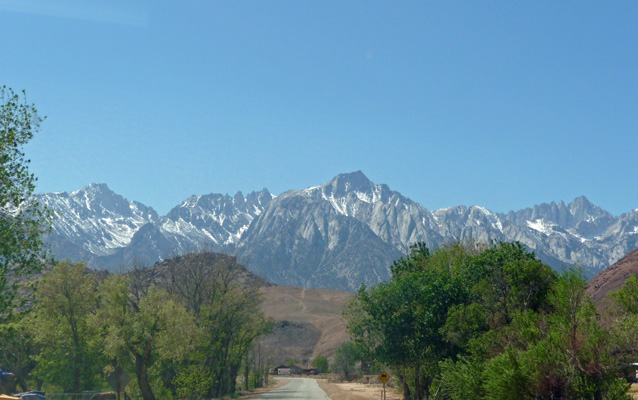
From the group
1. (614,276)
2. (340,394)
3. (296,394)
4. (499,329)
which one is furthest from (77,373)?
(614,276)

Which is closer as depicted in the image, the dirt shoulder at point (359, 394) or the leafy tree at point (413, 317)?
the leafy tree at point (413, 317)

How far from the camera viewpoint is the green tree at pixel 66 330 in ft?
153

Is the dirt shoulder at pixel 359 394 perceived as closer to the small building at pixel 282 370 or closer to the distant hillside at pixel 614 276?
the small building at pixel 282 370

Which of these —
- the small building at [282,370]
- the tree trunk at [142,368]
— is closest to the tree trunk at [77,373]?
the tree trunk at [142,368]

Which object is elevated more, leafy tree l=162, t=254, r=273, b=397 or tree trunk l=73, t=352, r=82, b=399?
leafy tree l=162, t=254, r=273, b=397

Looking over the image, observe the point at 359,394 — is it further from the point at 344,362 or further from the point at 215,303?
the point at 344,362

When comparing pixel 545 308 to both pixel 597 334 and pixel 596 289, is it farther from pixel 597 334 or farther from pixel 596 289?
pixel 596 289

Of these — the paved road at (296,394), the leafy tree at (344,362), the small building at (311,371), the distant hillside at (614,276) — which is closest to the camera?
the paved road at (296,394)

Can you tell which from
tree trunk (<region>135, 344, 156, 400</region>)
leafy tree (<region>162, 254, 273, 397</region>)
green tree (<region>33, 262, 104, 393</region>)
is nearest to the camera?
tree trunk (<region>135, 344, 156, 400</region>)

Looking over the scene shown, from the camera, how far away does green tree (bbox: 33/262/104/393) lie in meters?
46.5

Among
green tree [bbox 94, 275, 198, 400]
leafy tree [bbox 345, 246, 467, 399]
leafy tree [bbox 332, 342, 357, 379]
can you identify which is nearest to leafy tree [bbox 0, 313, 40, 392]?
green tree [bbox 94, 275, 198, 400]

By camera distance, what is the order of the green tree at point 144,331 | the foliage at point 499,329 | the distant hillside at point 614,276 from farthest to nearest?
the distant hillside at point 614,276 < the green tree at point 144,331 < the foliage at point 499,329

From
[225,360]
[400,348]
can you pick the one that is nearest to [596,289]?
[225,360]

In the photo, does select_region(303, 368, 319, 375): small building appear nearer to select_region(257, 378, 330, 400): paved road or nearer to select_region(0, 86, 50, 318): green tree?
select_region(257, 378, 330, 400): paved road
